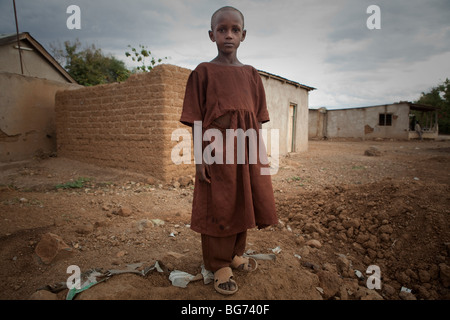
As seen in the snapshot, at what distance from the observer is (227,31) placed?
4.96 ft

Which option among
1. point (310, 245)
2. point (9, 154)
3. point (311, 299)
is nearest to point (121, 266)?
point (311, 299)

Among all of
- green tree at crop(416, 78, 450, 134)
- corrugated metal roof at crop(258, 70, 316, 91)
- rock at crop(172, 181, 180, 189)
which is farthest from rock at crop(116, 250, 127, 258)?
green tree at crop(416, 78, 450, 134)

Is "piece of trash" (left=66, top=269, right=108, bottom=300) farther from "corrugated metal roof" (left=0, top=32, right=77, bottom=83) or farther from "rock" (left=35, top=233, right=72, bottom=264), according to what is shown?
"corrugated metal roof" (left=0, top=32, right=77, bottom=83)

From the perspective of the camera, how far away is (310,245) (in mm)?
2473

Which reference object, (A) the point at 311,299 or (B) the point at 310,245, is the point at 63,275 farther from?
(B) the point at 310,245

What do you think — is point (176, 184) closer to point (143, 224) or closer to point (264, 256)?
point (143, 224)

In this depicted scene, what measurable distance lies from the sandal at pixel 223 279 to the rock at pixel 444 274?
1.59 meters

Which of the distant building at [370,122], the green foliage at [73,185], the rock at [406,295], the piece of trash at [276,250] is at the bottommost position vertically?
the rock at [406,295]

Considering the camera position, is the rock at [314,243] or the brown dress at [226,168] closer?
the brown dress at [226,168]

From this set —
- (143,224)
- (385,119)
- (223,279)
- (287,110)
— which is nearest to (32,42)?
(287,110)

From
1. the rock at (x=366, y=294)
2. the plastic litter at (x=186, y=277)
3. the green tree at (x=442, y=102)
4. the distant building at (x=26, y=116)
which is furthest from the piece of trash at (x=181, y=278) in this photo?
the green tree at (x=442, y=102)

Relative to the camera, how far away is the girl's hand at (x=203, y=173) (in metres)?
1.51

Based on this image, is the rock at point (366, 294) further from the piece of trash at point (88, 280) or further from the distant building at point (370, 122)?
the distant building at point (370, 122)

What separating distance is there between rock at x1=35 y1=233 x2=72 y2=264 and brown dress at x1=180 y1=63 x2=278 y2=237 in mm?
1293
